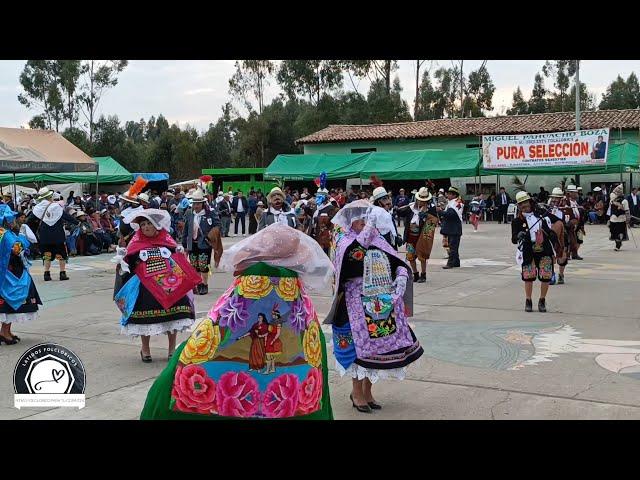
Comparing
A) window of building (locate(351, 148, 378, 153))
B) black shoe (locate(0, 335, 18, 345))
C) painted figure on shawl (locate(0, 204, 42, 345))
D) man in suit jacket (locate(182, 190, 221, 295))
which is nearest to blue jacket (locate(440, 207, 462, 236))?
man in suit jacket (locate(182, 190, 221, 295))

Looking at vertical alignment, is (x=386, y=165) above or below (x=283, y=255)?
above

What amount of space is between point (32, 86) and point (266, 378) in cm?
5308

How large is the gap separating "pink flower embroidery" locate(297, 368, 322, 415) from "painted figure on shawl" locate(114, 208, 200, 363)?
3452 mm

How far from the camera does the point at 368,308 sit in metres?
5.82

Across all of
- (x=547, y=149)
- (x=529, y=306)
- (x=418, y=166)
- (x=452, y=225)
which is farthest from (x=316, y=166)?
(x=529, y=306)

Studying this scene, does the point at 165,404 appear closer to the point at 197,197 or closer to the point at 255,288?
the point at 255,288

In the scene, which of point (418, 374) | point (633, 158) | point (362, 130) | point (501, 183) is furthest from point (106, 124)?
point (418, 374)

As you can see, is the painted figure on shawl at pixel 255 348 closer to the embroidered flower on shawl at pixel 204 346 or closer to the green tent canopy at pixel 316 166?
the embroidered flower on shawl at pixel 204 346

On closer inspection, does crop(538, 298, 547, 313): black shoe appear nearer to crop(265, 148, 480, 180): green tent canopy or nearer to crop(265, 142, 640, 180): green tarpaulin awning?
crop(265, 142, 640, 180): green tarpaulin awning

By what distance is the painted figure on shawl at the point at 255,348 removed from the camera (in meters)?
4.09

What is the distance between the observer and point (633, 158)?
31.2m

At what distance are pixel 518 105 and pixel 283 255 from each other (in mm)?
63929

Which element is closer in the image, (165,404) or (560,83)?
(165,404)

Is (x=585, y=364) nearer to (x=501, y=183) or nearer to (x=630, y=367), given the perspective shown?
(x=630, y=367)
